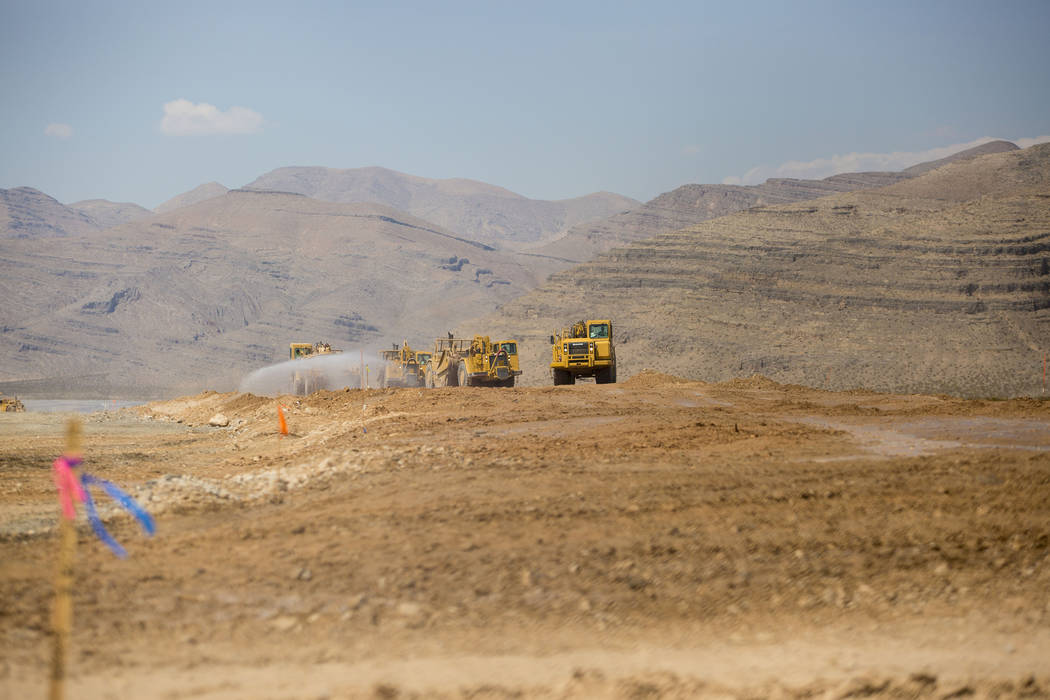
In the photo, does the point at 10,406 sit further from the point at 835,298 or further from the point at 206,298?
the point at 206,298

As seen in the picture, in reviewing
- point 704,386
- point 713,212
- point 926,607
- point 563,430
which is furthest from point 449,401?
point 713,212

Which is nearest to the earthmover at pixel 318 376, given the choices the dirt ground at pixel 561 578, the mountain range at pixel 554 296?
the mountain range at pixel 554 296

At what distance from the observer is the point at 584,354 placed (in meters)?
39.7

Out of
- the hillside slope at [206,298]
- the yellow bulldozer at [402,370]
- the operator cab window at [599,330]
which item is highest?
the hillside slope at [206,298]

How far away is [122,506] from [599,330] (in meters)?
31.4

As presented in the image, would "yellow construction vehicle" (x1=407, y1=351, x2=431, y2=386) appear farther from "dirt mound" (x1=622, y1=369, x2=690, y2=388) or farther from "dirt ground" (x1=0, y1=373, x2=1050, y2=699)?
"dirt ground" (x1=0, y1=373, x2=1050, y2=699)

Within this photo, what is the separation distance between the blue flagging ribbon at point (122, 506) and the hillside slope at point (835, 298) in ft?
186

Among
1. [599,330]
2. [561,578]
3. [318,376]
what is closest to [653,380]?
[599,330]

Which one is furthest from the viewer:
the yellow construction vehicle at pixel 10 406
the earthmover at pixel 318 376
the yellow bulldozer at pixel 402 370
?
the earthmover at pixel 318 376

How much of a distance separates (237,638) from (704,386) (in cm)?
2999

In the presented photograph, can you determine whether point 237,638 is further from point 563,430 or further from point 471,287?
point 471,287

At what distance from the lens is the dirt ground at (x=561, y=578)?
6523mm

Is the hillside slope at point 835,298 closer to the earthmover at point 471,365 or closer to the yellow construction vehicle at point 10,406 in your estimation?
the earthmover at point 471,365

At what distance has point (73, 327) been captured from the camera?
139375 mm
